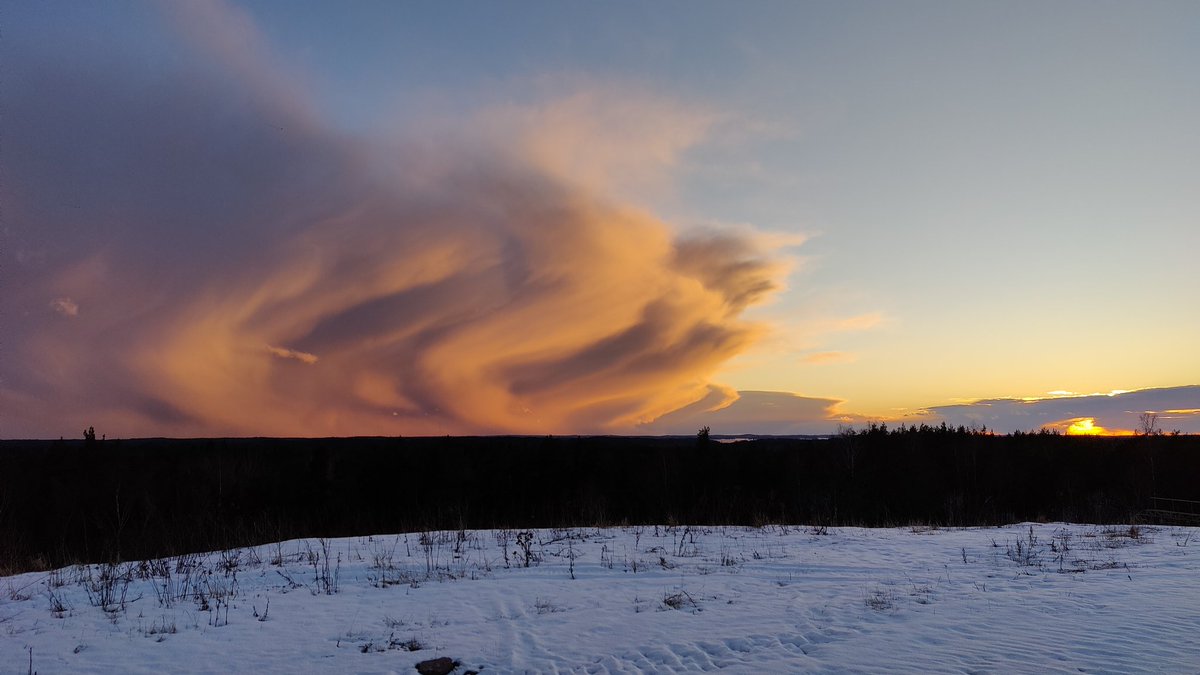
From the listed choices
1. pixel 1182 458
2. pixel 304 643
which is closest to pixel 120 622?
pixel 304 643

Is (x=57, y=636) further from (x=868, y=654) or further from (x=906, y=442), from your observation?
(x=906, y=442)

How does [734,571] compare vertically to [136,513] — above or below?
above

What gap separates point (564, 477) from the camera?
3039 inches

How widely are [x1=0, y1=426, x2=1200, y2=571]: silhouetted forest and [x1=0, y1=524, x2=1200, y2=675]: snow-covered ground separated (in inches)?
1793

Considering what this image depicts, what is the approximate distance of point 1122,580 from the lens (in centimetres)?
987

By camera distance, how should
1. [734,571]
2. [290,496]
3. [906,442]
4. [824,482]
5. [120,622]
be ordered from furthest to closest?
[906,442]
[824,482]
[290,496]
[734,571]
[120,622]

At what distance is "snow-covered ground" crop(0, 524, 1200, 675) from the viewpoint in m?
6.59

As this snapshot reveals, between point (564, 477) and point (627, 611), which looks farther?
point (564, 477)

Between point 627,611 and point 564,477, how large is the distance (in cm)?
6984

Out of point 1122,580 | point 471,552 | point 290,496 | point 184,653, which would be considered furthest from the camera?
point 290,496

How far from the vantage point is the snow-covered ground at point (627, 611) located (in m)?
6.59

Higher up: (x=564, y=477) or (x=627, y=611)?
(x=627, y=611)

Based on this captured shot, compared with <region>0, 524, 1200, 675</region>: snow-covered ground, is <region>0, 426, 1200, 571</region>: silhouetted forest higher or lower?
lower

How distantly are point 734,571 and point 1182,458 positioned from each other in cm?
8841
